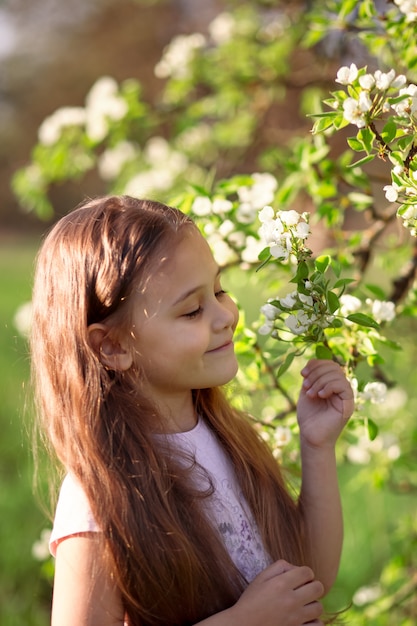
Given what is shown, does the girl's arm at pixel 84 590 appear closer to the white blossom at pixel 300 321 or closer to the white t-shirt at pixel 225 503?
the white t-shirt at pixel 225 503

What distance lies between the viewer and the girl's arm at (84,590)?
1.27 m

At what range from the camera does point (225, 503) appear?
1464 millimetres

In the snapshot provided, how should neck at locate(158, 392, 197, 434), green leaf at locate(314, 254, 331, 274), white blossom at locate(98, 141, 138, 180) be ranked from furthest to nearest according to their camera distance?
white blossom at locate(98, 141, 138, 180)
neck at locate(158, 392, 197, 434)
green leaf at locate(314, 254, 331, 274)

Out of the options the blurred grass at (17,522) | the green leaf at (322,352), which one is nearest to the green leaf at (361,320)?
the green leaf at (322,352)

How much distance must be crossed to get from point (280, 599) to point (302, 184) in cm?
99

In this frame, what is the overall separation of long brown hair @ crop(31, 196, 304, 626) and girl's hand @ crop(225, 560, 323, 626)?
6 centimetres

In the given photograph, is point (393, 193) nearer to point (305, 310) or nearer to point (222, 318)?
point (305, 310)

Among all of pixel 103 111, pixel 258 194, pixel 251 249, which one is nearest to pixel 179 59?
pixel 103 111

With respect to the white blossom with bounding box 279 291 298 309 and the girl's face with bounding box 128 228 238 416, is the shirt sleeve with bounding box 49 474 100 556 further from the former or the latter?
the white blossom with bounding box 279 291 298 309

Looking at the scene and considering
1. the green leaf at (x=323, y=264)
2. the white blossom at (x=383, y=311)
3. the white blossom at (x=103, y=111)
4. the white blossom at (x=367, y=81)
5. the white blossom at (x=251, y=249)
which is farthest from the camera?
the white blossom at (x=103, y=111)

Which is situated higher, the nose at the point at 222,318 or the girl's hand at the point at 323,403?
the nose at the point at 222,318

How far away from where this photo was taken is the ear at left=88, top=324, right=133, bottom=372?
139 cm

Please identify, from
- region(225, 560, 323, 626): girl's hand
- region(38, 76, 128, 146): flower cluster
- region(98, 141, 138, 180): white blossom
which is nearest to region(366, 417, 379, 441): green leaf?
region(225, 560, 323, 626): girl's hand

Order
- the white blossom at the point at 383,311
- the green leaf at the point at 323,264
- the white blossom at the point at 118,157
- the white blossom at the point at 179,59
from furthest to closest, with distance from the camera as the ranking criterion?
the white blossom at the point at 118,157 → the white blossom at the point at 179,59 → the white blossom at the point at 383,311 → the green leaf at the point at 323,264
